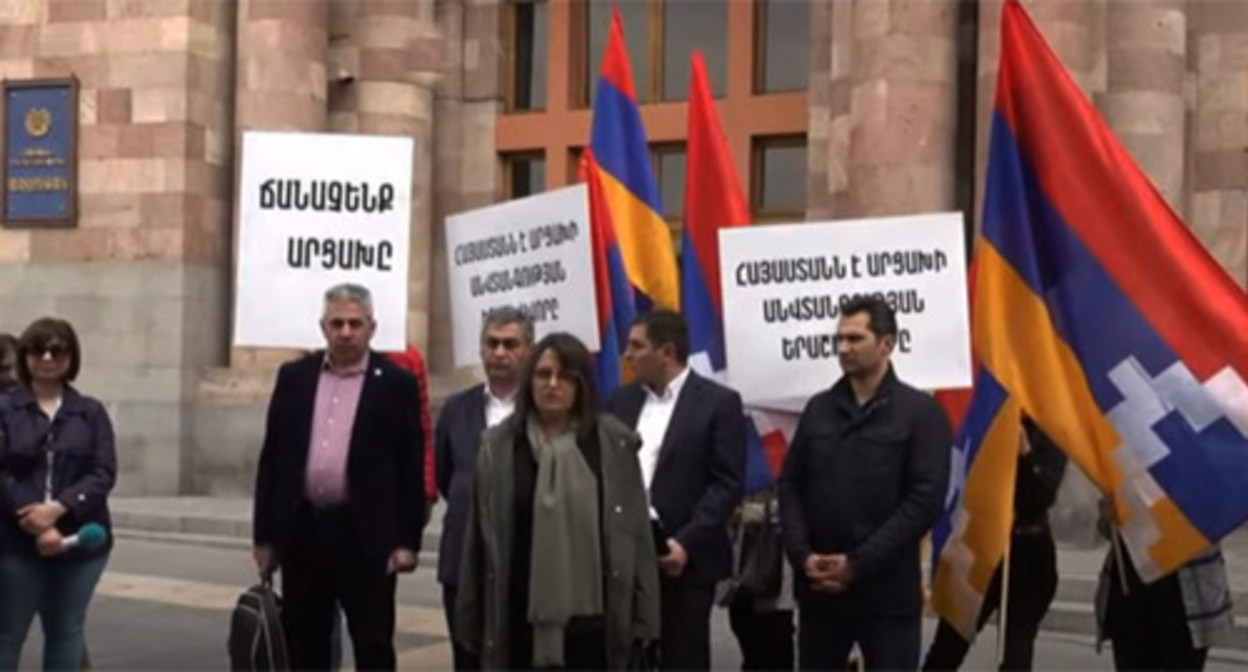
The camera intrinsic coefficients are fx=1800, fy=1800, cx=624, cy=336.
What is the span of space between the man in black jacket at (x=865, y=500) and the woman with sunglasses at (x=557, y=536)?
2.54 feet

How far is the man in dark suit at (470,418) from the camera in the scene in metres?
6.46

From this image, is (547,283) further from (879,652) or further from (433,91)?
(433,91)

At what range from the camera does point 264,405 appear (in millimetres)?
18078

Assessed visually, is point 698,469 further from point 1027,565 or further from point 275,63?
point 275,63

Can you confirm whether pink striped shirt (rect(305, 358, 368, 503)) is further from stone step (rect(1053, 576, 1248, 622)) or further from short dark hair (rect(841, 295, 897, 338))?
stone step (rect(1053, 576, 1248, 622))

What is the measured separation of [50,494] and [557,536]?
2.57 meters

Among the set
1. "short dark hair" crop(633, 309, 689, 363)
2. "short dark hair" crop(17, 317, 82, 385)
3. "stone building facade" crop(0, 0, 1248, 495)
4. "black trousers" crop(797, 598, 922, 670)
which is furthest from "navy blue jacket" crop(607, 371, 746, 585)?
"stone building facade" crop(0, 0, 1248, 495)

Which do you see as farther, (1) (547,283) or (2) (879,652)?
(1) (547,283)

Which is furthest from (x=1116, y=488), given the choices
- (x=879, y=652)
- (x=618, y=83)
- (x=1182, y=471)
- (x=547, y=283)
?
(x=618, y=83)

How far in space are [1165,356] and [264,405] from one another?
12.8 metres

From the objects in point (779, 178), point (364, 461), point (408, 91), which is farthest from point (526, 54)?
point (364, 461)

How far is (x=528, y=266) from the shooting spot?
28.0 feet

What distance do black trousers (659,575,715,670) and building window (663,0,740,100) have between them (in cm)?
1276

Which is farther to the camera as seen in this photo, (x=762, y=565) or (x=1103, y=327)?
(x=762, y=565)
